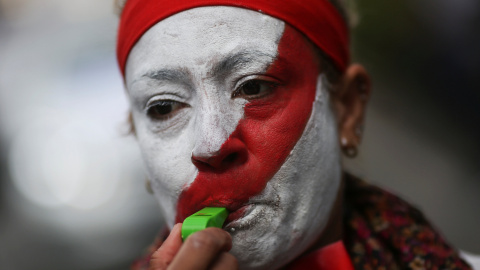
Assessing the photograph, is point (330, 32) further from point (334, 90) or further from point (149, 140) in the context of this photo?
point (149, 140)

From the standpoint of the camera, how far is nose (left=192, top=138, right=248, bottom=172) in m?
0.87

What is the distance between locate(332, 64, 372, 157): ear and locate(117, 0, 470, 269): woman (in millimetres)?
29

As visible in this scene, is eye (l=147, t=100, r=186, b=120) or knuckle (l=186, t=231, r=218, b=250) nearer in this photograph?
knuckle (l=186, t=231, r=218, b=250)

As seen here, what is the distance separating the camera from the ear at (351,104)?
1.16 meters

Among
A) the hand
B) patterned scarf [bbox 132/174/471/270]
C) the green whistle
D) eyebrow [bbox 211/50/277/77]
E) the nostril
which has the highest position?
eyebrow [bbox 211/50/277/77]

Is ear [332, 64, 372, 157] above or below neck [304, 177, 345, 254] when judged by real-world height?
above

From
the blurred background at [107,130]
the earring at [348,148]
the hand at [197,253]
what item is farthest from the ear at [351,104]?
the blurred background at [107,130]

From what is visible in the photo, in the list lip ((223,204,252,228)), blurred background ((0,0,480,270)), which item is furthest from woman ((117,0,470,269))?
blurred background ((0,0,480,270))

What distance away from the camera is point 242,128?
93 centimetres

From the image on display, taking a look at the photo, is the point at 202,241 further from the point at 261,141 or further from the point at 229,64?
the point at 229,64

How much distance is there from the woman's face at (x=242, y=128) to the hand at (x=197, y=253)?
0.15 metres

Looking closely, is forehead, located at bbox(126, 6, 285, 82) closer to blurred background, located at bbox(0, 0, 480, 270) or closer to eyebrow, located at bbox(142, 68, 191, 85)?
eyebrow, located at bbox(142, 68, 191, 85)

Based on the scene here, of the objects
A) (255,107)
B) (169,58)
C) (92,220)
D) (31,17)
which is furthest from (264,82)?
(31,17)

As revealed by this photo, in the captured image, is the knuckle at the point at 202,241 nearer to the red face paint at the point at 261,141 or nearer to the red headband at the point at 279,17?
the red face paint at the point at 261,141
